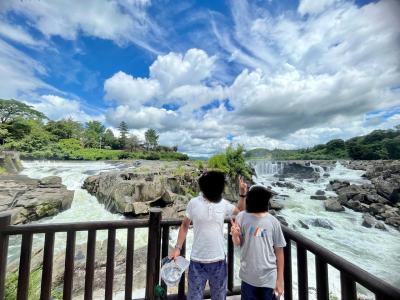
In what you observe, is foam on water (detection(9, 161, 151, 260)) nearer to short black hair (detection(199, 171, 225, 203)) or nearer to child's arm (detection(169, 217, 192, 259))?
child's arm (detection(169, 217, 192, 259))

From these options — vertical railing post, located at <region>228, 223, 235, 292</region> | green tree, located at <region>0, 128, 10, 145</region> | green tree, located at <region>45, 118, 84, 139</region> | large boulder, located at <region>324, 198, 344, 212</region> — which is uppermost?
green tree, located at <region>45, 118, 84, 139</region>

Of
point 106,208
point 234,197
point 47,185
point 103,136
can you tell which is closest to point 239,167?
point 234,197

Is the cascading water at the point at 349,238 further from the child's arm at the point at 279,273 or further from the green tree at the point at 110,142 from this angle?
the green tree at the point at 110,142

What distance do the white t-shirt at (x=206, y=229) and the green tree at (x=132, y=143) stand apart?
1726 inches

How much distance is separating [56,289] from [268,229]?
459cm

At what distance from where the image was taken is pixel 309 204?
16359mm

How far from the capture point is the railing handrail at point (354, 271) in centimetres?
93

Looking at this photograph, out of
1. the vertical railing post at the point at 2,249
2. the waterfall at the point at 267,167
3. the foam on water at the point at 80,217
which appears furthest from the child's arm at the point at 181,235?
the waterfall at the point at 267,167

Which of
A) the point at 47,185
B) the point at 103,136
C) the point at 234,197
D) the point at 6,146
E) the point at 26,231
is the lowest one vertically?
the point at 234,197

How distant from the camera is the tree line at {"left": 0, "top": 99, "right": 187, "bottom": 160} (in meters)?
27.0

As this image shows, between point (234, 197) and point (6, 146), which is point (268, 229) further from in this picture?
point (6, 146)

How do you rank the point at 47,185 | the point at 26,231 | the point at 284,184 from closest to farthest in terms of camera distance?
the point at 26,231 → the point at 47,185 → the point at 284,184

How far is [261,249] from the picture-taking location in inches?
59.1

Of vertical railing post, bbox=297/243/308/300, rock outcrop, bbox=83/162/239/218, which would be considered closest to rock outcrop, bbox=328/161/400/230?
rock outcrop, bbox=83/162/239/218
